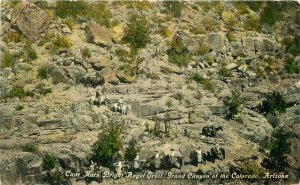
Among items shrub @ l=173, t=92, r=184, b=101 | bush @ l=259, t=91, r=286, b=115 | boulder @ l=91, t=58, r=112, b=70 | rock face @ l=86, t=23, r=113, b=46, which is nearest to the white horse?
boulder @ l=91, t=58, r=112, b=70

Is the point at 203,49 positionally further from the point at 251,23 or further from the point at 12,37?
the point at 12,37

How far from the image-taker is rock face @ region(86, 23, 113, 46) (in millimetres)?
15281

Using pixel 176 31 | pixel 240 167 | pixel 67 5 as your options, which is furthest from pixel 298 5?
pixel 67 5

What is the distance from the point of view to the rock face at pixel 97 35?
15.3m

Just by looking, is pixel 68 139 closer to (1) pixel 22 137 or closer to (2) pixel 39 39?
(1) pixel 22 137

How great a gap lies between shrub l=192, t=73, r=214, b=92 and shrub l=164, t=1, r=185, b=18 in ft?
8.99

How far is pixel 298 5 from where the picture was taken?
1705 cm

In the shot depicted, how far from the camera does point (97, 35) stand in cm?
1538

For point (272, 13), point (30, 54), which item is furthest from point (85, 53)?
point (272, 13)

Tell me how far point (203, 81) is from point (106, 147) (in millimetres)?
4292

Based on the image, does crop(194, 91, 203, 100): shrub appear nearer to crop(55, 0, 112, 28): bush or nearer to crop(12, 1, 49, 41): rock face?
crop(55, 0, 112, 28): bush

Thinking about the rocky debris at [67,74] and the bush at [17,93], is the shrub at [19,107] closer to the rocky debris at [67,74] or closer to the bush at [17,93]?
the bush at [17,93]

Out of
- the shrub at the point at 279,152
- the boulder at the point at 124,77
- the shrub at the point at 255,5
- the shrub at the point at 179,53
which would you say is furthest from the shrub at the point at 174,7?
the shrub at the point at 279,152

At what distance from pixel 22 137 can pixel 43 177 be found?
55.3 inches
